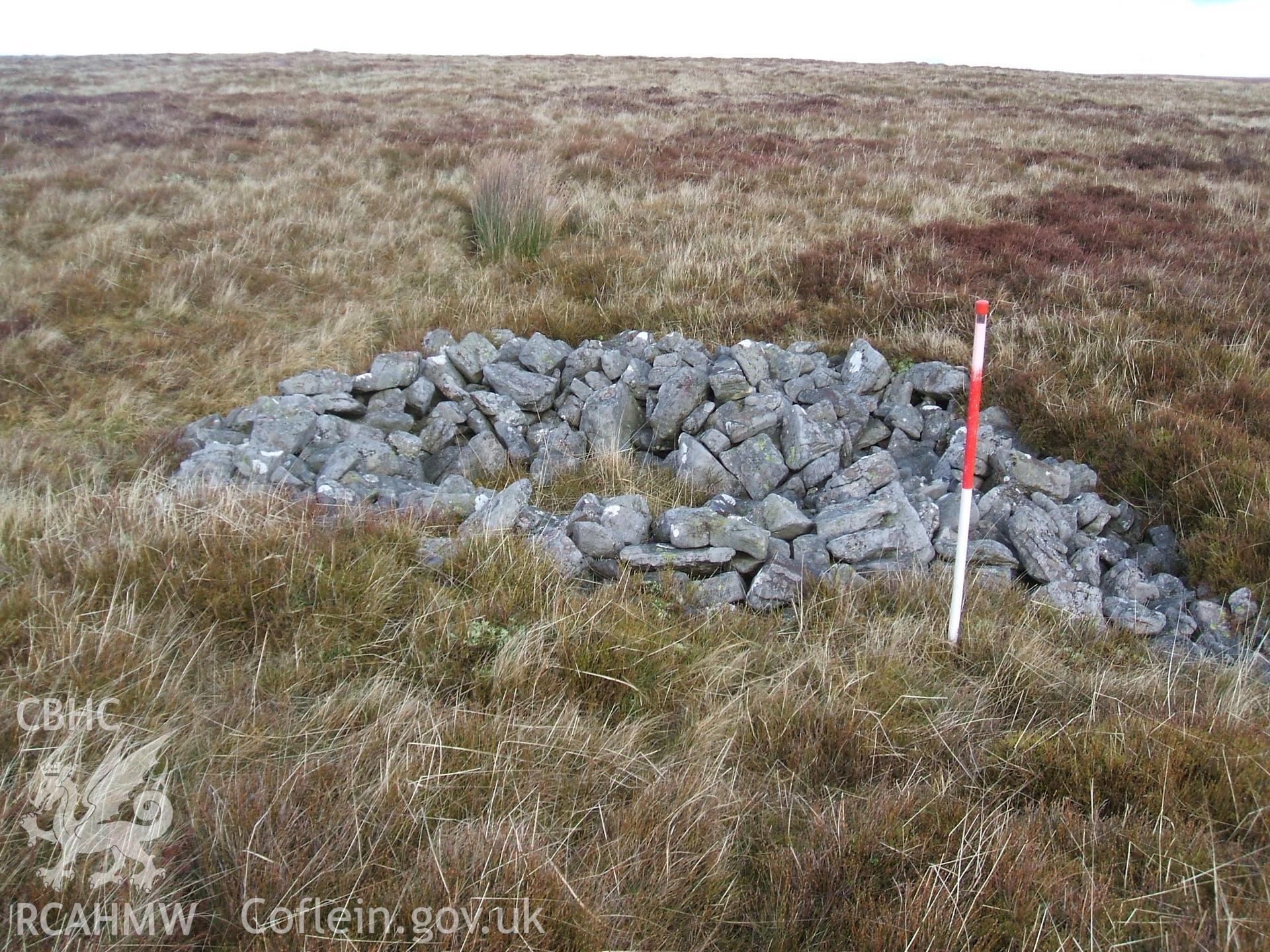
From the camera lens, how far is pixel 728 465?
5188 millimetres

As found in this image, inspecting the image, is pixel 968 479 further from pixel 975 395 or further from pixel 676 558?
pixel 676 558

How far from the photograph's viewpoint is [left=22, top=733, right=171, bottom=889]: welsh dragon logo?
6.63ft

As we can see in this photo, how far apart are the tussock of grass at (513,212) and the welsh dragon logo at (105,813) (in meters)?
7.22

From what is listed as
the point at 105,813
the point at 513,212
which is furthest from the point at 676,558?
the point at 513,212

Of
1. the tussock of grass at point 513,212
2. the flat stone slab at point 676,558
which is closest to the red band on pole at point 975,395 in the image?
the flat stone slab at point 676,558

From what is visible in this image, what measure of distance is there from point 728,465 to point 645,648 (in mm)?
2177

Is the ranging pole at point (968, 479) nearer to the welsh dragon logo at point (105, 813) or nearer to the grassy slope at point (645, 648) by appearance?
the grassy slope at point (645, 648)

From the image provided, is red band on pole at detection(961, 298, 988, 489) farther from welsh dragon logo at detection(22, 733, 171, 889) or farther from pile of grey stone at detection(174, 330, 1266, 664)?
welsh dragon logo at detection(22, 733, 171, 889)

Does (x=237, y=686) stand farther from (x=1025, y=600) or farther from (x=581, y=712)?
(x=1025, y=600)

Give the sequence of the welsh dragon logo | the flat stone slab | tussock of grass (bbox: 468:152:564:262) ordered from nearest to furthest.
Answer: the welsh dragon logo, the flat stone slab, tussock of grass (bbox: 468:152:564:262)

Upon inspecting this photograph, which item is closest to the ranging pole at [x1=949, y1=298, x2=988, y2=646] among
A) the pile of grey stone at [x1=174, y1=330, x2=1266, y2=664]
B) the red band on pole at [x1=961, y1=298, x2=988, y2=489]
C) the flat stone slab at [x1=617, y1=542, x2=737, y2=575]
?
the red band on pole at [x1=961, y1=298, x2=988, y2=489]

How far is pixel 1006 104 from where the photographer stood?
22.6 meters

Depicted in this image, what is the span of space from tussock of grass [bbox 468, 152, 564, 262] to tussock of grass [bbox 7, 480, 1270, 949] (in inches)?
228

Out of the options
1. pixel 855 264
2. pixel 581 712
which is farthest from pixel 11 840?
pixel 855 264
